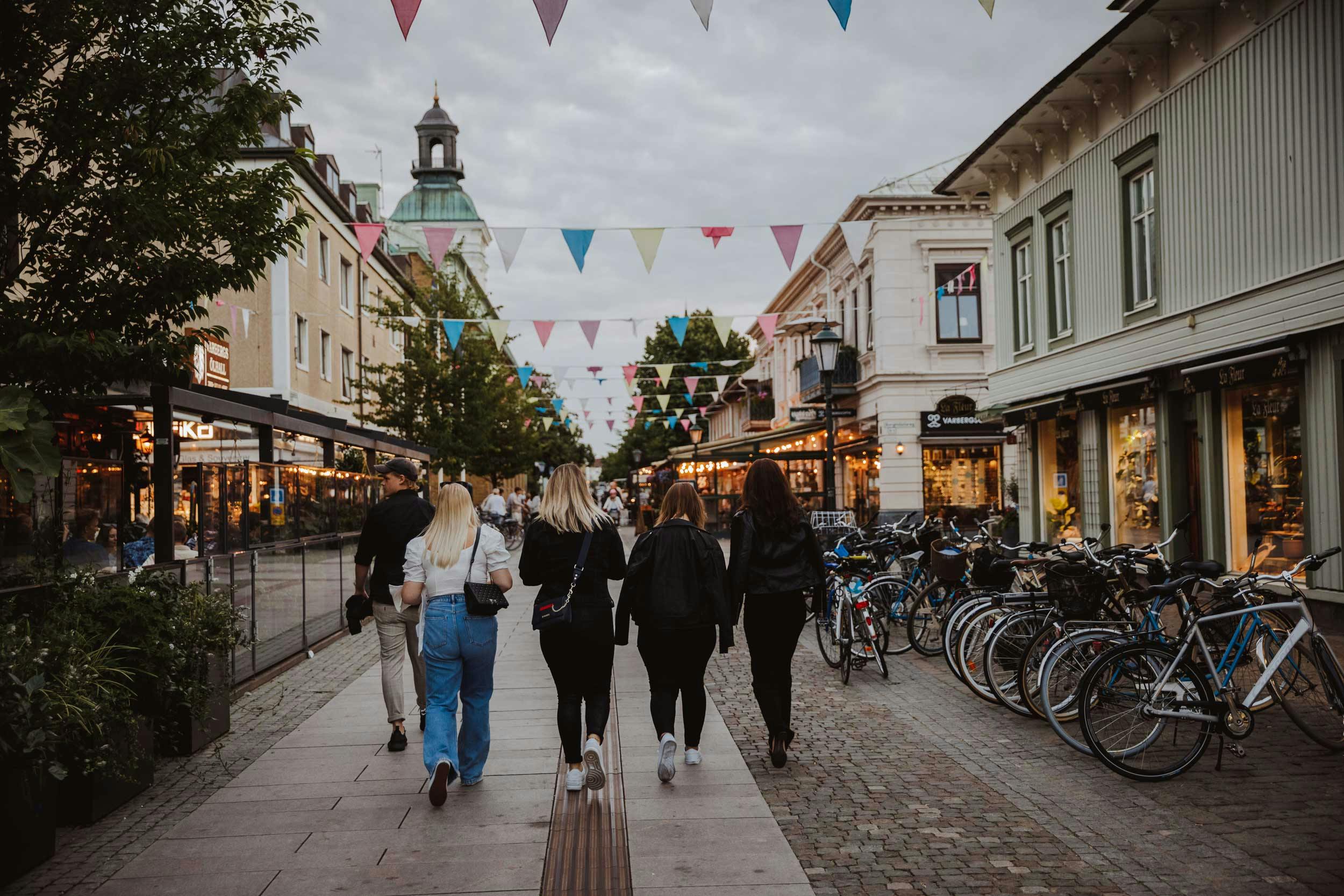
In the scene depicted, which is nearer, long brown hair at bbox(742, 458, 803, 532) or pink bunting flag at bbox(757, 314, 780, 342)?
long brown hair at bbox(742, 458, 803, 532)

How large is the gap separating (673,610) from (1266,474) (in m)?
8.98

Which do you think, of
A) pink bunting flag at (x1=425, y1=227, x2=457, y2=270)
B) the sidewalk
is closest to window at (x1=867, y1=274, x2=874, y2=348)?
pink bunting flag at (x1=425, y1=227, x2=457, y2=270)

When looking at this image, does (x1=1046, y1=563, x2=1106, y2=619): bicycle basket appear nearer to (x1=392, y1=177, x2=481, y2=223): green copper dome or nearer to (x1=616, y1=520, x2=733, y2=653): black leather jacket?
(x1=616, y1=520, x2=733, y2=653): black leather jacket

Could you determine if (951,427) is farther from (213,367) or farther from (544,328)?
(213,367)

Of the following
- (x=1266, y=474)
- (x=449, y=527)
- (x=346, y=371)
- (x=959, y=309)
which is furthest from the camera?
(x=346, y=371)

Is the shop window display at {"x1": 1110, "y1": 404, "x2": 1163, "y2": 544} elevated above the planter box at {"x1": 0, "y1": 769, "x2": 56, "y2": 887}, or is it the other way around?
the shop window display at {"x1": 1110, "y1": 404, "x2": 1163, "y2": 544}

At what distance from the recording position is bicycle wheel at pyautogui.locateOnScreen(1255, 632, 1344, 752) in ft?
21.2

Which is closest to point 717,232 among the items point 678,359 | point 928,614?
point 928,614

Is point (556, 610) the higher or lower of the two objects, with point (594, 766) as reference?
higher

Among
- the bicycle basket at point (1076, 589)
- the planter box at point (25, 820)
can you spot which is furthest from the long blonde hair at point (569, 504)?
the bicycle basket at point (1076, 589)

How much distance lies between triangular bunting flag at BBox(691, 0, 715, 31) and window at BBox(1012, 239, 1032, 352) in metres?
12.5

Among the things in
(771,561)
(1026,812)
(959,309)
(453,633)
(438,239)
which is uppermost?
(959,309)

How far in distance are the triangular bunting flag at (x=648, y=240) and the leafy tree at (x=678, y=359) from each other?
120 ft

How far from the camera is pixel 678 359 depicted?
61094 millimetres
